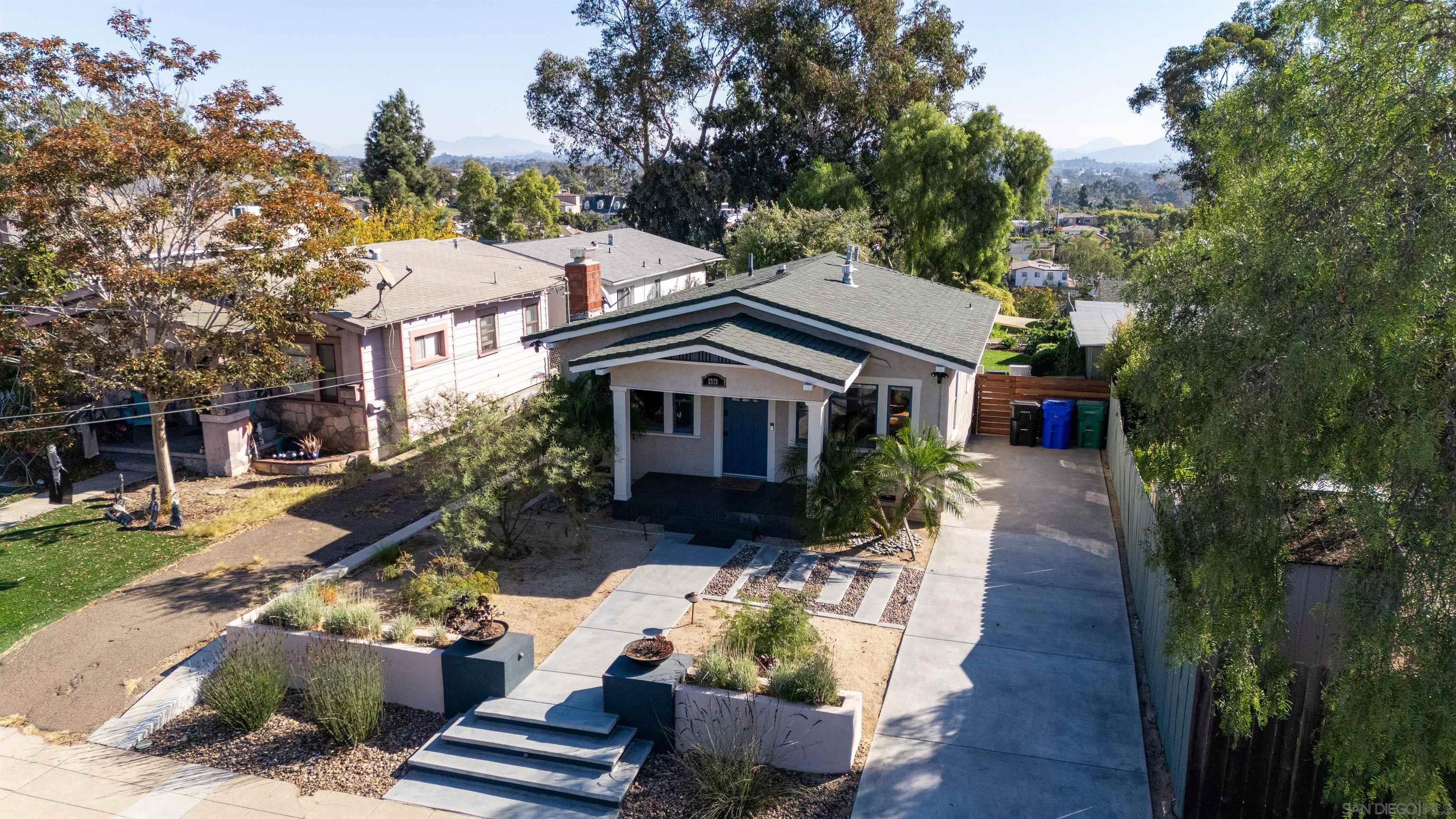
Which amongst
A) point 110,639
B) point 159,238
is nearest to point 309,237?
point 159,238

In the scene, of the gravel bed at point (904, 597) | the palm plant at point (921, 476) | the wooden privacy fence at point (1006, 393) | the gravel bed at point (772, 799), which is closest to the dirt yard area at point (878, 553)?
the palm plant at point (921, 476)

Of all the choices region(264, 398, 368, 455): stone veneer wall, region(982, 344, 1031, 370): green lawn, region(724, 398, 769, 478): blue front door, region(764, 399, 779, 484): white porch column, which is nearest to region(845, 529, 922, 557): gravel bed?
region(764, 399, 779, 484): white porch column

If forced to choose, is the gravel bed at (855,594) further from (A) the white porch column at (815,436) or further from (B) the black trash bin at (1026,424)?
(B) the black trash bin at (1026,424)

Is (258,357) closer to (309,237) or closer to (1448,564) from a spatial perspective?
(309,237)

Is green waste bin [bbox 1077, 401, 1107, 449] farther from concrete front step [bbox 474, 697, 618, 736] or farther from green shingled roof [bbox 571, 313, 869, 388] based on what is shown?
concrete front step [bbox 474, 697, 618, 736]

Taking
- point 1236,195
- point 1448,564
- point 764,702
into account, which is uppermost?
point 1236,195

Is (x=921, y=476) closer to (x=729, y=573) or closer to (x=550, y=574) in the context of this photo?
(x=729, y=573)
